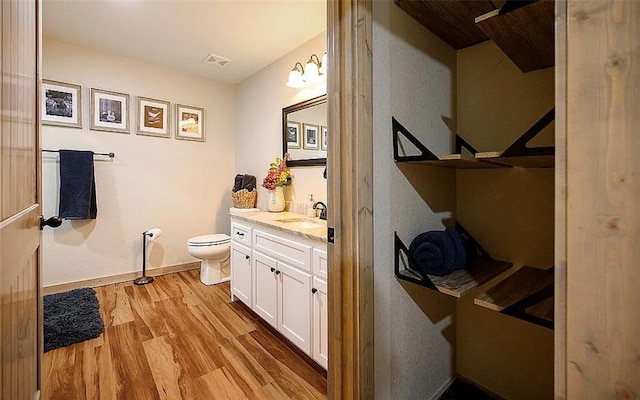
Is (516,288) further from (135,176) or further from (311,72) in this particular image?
(135,176)

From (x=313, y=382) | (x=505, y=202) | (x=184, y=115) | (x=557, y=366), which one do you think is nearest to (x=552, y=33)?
(x=505, y=202)

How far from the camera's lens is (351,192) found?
1005 mm

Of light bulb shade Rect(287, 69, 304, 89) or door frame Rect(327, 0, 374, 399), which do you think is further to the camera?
light bulb shade Rect(287, 69, 304, 89)

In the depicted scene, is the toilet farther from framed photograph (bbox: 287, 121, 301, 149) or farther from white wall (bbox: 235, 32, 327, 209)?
framed photograph (bbox: 287, 121, 301, 149)

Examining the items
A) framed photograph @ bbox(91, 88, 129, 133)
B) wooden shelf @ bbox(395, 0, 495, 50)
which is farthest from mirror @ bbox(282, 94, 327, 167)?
framed photograph @ bbox(91, 88, 129, 133)

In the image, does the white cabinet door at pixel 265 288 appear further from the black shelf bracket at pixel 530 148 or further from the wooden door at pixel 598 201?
the wooden door at pixel 598 201

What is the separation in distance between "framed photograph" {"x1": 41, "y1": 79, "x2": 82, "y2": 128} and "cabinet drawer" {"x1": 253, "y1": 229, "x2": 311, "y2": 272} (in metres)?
2.18

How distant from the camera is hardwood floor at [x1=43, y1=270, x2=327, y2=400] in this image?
5.09 ft

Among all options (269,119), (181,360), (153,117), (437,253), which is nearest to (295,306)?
(181,360)

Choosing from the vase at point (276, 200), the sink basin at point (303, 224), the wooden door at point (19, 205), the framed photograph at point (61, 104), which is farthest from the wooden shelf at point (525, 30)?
the framed photograph at point (61, 104)

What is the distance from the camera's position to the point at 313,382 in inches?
63.7

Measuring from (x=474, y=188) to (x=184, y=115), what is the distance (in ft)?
10.5

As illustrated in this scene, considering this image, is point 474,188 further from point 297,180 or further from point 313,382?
point 297,180

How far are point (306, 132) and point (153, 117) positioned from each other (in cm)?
185
